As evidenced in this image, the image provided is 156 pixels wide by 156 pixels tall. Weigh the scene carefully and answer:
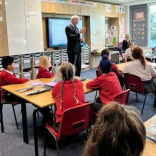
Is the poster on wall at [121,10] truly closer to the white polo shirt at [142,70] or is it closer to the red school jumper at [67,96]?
the white polo shirt at [142,70]

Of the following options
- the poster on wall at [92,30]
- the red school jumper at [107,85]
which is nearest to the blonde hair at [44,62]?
the red school jumper at [107,85]

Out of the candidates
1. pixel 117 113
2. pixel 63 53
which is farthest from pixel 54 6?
pixel 117 113

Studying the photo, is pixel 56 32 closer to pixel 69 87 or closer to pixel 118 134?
pixel 69 87

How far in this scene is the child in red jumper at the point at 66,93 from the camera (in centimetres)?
201

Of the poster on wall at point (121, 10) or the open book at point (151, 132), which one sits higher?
the poster on wall at point (121, 10)

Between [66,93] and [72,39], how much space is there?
2580 millimetres

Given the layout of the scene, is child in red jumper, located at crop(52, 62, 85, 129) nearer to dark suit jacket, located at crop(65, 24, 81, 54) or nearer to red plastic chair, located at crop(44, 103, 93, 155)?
red plastic chair, located at crop(44, 103, 93, 155)

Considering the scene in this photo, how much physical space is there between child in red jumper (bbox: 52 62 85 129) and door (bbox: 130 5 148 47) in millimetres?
Answer: 7280

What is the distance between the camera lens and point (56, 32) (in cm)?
608

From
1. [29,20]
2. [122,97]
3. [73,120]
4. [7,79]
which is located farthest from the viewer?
[29,20]

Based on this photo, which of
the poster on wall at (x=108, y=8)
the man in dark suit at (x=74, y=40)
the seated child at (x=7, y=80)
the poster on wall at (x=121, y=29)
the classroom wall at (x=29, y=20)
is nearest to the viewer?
the seated child at (x=7, y=80)

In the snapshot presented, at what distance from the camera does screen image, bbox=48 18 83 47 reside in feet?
19.4

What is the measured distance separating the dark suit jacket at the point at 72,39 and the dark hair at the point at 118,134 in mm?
3813

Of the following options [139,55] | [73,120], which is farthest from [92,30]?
[73,120]
